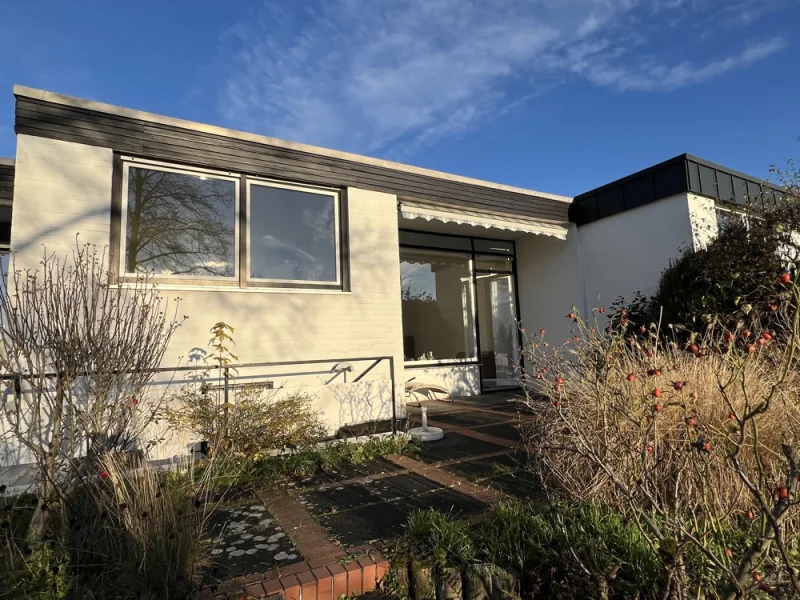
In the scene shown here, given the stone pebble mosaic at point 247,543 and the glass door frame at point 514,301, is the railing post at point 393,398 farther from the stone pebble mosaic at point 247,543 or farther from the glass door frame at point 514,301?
the glass door frame at point 514,301


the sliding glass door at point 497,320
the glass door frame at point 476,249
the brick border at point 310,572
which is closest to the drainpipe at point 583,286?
the glass door frame at point 476,249

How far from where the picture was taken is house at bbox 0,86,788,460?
5.07m

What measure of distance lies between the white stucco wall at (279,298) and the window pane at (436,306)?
268 cm

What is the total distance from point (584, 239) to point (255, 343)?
7.59 metres

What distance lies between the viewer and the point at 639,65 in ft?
30.8

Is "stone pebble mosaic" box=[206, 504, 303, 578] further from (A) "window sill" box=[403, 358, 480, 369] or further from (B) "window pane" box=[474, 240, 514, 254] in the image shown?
(B) "window pane" box=[474, 240, 514, 254]

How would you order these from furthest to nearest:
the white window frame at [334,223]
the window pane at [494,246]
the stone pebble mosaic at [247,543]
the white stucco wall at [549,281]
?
the window pane at [494,246] → the white stucco wall at [549,281] → the white window frame at [334,223] → the stone pebble mosaic at [247,543]

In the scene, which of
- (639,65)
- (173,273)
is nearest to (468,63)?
(639,65)

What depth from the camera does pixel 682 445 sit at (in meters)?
2.71

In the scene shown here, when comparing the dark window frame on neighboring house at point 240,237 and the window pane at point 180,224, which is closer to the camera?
the dark window frame on neighboring house at point 240,237

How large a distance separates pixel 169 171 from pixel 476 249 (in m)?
6.94

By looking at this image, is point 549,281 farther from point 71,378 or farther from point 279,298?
point 71,378

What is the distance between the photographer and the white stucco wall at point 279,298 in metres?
4.83

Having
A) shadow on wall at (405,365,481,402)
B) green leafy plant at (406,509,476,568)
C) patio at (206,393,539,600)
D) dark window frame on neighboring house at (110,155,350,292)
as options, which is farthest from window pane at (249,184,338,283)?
green leafy plant at (406,509,476,568)
